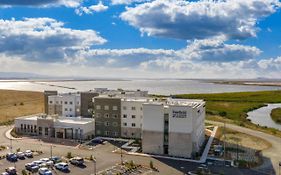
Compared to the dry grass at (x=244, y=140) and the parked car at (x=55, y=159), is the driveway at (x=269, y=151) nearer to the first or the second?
the dry grass at (x=244, y=140)

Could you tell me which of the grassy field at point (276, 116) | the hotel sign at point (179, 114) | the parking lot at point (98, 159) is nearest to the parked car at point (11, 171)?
the parking lot at point (98, 159)

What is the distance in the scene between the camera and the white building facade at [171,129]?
6881cm

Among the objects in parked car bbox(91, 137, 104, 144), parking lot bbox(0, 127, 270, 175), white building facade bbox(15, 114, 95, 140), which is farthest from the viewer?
white building facade bbox(15, 114, 95, 140)

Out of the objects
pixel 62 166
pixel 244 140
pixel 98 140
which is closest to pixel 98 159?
pixel 62 166

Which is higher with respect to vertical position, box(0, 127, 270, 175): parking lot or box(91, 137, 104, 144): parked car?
box(91, 137, 104, 144): parked car

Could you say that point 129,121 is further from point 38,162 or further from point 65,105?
point 38,162

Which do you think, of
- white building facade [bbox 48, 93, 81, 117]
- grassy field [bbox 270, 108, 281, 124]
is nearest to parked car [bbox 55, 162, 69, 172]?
white building facade [bbox 48, 93, 81, 117]

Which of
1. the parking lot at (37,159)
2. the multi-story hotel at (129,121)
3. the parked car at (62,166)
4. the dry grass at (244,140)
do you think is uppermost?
the multi-story hotel at (129,121)

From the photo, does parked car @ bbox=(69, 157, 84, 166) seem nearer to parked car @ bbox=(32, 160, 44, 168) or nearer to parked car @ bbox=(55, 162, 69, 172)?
parked car @ bbox=(55, 162, 69, 172)

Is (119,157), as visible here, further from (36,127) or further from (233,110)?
(233,110)

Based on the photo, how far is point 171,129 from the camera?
6994cm

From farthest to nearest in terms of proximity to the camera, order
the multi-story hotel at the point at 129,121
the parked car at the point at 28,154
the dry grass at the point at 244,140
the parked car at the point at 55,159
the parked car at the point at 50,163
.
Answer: the dry grass at the point at 244,140
the multi-story hotel at the point at 129,121
the parked car at the point at 28,154
the parked car at the point at 55,159
the parked car at the point at 50,163

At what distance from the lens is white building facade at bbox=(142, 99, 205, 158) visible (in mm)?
68812

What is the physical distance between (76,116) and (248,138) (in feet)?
158
